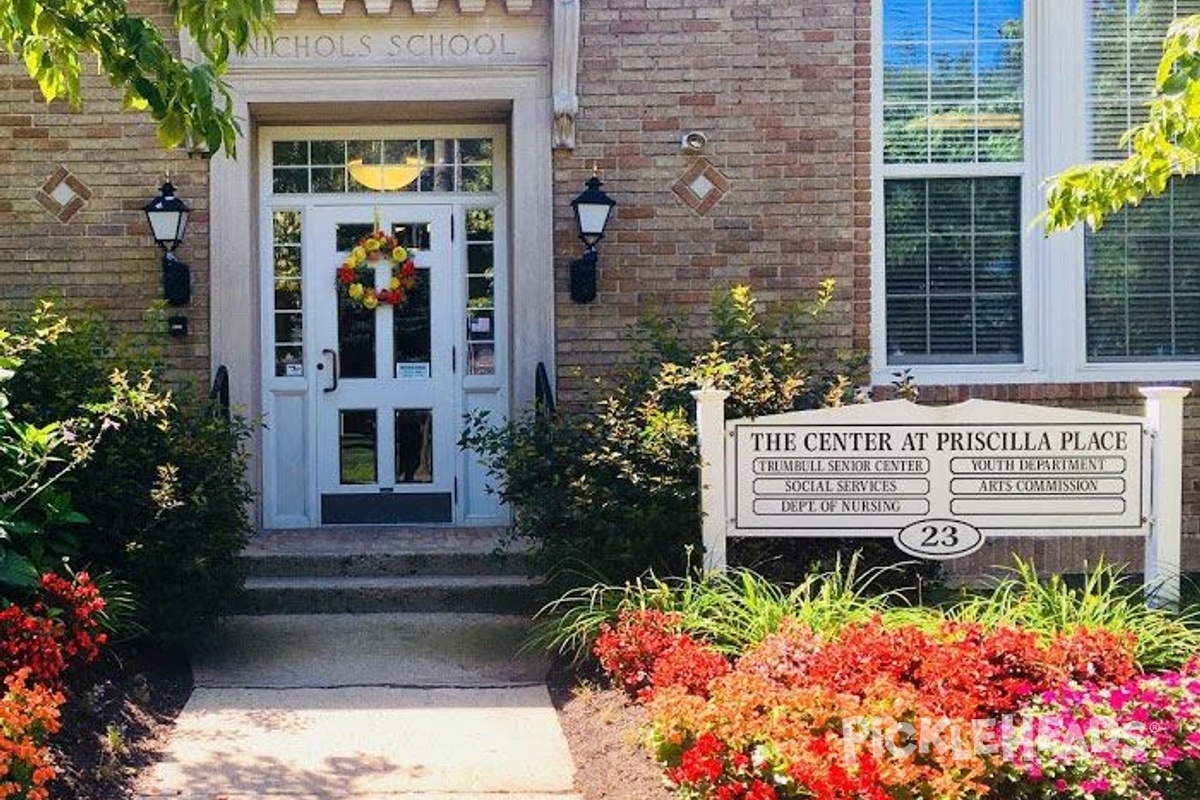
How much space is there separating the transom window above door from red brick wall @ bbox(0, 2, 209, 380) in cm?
74

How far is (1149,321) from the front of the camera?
868cm

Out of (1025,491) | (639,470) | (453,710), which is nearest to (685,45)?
(639,470)

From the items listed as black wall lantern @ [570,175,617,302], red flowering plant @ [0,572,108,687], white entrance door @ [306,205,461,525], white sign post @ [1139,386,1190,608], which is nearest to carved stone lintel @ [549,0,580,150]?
black wall lantern @ [570,175,617,302]

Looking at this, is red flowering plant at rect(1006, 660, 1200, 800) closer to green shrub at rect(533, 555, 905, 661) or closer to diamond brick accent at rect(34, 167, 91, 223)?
green shrub at rect(533, 555, 905, 661)

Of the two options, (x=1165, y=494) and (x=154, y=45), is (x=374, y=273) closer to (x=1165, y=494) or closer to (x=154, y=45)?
(x=154, y=45)

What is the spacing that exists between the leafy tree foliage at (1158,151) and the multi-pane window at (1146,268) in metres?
2.68

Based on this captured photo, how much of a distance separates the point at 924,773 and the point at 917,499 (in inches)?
96.6

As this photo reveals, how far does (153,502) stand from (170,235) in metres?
2.25

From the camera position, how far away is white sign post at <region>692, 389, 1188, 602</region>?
631cm

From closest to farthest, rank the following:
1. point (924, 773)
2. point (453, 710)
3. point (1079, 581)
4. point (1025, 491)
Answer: point (924, 773), point (453, 710), point (1025, 491), point (1079, 581)

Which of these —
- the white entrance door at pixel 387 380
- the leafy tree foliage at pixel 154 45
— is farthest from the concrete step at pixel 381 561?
the leafy tree foliage at pixel 154 45

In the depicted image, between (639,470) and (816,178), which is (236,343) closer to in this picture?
(639,470)

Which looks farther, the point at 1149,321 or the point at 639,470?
the point at 1149,321

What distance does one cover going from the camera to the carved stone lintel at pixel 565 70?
8039 mm
